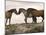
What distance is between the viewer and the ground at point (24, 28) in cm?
136

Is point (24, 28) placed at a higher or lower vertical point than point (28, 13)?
lower

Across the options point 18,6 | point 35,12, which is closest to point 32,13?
point 35,12

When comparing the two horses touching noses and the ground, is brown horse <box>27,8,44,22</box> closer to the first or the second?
the two horses touching noses

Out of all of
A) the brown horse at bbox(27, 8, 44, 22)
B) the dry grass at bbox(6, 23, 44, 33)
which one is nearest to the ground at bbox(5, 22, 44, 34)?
the dry grass at bbox(6, 23, 44, 33)

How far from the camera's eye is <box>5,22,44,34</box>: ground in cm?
136

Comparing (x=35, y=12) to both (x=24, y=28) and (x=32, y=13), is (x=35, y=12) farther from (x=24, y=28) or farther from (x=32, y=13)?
(x=24, y=28)

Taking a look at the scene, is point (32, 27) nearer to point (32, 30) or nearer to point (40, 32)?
point (32, 30)

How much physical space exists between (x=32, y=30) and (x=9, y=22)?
38cm

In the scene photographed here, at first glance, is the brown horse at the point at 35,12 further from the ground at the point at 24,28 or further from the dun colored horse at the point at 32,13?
the ground at the point at 24,28

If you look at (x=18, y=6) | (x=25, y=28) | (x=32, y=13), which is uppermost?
(x=18, y=6)

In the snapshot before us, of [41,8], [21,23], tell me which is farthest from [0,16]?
[41,8]

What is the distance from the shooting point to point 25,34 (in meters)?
1.39

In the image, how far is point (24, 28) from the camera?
4.56ft

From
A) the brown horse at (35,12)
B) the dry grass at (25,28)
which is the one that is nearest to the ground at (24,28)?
the dry grass at (25,28)
